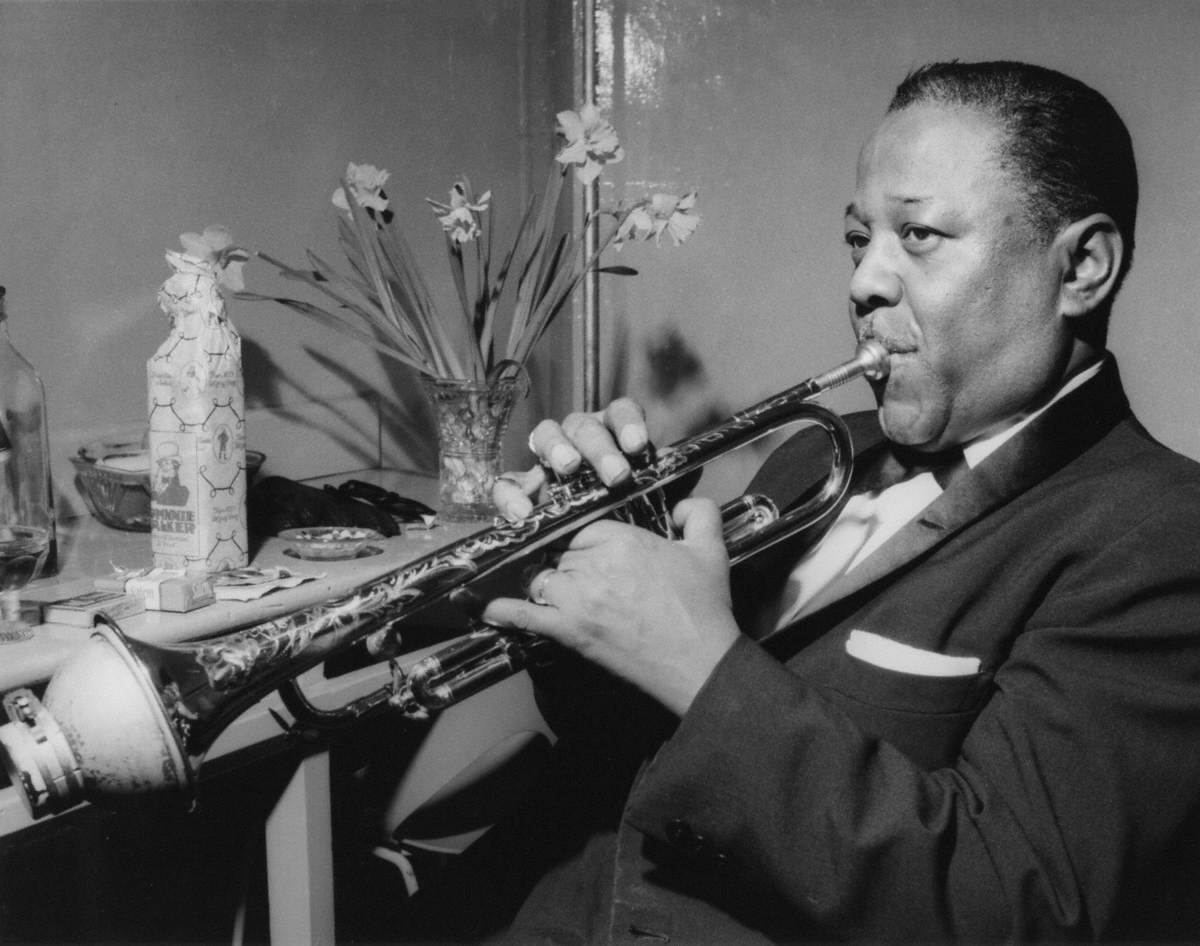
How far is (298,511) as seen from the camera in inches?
64.6

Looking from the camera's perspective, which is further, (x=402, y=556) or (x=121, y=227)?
(x=121, y=227)

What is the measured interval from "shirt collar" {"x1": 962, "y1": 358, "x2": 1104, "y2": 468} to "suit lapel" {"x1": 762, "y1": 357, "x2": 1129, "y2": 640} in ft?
0.07

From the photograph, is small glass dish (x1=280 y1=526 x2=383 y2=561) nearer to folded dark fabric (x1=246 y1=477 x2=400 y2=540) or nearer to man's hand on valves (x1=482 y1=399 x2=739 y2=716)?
folded dark fabric (x1=246 y1=477 x2=400 y2=540)

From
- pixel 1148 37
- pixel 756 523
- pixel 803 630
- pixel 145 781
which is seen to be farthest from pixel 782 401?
pixel 1148 37

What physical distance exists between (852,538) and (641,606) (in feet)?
1.35

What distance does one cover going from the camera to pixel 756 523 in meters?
1.31

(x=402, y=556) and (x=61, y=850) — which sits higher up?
(x=402, y=556)

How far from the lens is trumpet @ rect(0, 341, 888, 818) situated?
0.89 metres

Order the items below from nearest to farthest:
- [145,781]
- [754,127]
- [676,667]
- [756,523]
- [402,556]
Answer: [145,781]
[676,667]
[756,523]
[402,556]
[754,127]

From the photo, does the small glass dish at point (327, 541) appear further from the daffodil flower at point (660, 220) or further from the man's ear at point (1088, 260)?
the man's ear at point (1088, 260)

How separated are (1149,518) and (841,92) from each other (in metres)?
1.26

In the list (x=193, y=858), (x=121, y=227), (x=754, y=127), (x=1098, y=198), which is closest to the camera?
(x=1098, y=198)

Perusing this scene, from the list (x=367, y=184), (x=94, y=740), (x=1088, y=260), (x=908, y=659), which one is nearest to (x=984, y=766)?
(x=908, y=659)

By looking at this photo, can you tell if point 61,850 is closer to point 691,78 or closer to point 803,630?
point 803,630
